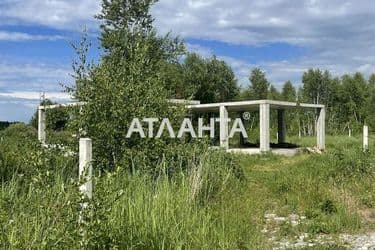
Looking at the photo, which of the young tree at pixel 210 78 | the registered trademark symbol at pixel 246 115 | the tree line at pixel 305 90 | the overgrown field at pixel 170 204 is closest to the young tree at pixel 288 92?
the tree line at pixel 305 90

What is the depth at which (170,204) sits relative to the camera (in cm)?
576

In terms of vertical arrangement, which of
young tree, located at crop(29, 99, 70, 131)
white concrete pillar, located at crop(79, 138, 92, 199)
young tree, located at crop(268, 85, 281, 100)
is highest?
young tree, located at crop(268, 85, 281, 100)

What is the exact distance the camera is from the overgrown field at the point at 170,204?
4.00 metres

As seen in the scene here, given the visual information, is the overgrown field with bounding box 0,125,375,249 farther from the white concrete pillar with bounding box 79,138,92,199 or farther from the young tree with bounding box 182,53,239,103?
the young tree with bounding box 182,53,239,103

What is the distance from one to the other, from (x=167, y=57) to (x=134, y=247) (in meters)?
31.3

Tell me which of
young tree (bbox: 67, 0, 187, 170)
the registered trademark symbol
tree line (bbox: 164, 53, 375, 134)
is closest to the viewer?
young tree (bbox: 67, 0, 187, 170)

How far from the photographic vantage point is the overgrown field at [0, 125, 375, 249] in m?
4.00

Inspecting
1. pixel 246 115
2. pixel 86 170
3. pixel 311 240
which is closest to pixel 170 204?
pixel 86 170

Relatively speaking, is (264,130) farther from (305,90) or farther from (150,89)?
(305,90)

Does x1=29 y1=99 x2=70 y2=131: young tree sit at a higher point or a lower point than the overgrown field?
higher

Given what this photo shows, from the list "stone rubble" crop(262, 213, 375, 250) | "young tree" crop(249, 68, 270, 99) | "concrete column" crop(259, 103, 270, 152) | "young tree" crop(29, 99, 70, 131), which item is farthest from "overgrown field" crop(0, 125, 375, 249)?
"young tree" crop(249, 68, 270, 99)

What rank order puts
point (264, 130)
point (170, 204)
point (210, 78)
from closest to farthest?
point (170, 204)
point (264, 130)
point (210, 78)

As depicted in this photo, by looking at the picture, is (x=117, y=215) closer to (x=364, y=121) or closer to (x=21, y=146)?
(x=21, y=146)

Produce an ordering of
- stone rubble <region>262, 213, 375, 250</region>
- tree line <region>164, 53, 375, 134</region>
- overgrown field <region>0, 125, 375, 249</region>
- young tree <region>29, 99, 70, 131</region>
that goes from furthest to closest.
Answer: tree line <region>164, 53, 375, 134</region>
young tree <region>29, 99, 70, 131</region>
stone rubble <region>262, 213, 375, 250</region>
overgrown field <region>0, 125, 375, 249</region>
